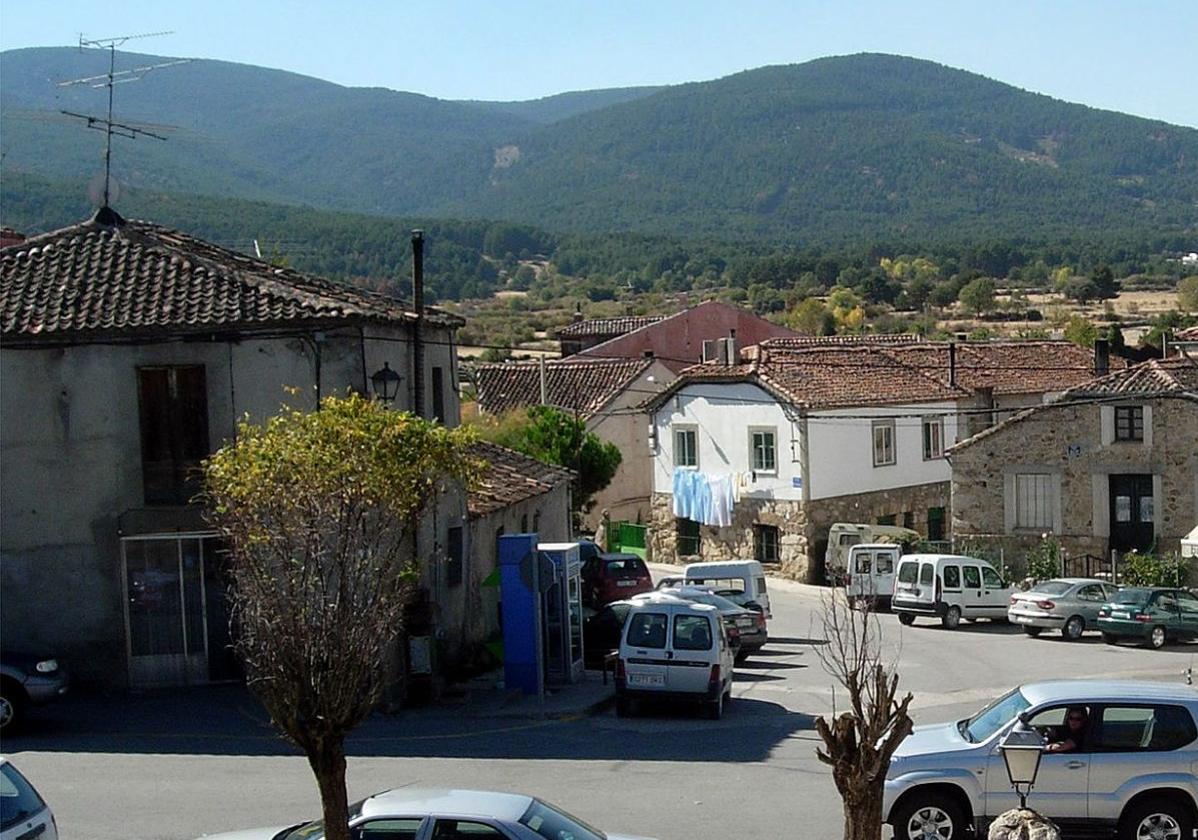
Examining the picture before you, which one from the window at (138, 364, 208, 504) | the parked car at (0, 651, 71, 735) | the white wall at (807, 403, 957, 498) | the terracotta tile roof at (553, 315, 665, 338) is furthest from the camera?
the terracotta tile roof at (553, 315, 665, 338)

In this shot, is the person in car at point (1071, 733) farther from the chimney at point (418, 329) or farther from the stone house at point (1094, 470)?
the stone house at point (1094, 470)

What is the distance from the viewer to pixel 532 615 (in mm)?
24562

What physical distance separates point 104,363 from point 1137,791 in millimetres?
16408

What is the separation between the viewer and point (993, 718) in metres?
14.9

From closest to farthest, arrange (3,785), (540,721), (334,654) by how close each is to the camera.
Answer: (334,654)
(3,785)
(540,721)

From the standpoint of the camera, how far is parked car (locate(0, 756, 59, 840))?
38.4 feet

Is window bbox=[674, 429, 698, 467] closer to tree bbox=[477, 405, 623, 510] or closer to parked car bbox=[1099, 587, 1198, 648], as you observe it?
tree bbox=[477, 405, 623, 510]

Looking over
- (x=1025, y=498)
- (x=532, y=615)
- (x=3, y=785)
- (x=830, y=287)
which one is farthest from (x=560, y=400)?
(x=830, y=287)

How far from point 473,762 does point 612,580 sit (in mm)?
16490

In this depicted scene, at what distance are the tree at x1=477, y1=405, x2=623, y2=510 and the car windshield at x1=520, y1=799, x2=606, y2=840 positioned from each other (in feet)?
112

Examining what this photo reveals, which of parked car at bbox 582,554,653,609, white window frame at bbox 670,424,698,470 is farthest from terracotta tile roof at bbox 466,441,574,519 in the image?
white window frame at bbox 670,424,698,470

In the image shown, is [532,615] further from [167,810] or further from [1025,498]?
[1025,498]

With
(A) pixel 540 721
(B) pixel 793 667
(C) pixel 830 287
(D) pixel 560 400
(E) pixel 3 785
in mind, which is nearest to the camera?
(E) pixel 3 785

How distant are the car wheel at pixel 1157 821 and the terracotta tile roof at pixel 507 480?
1465 centimetres
